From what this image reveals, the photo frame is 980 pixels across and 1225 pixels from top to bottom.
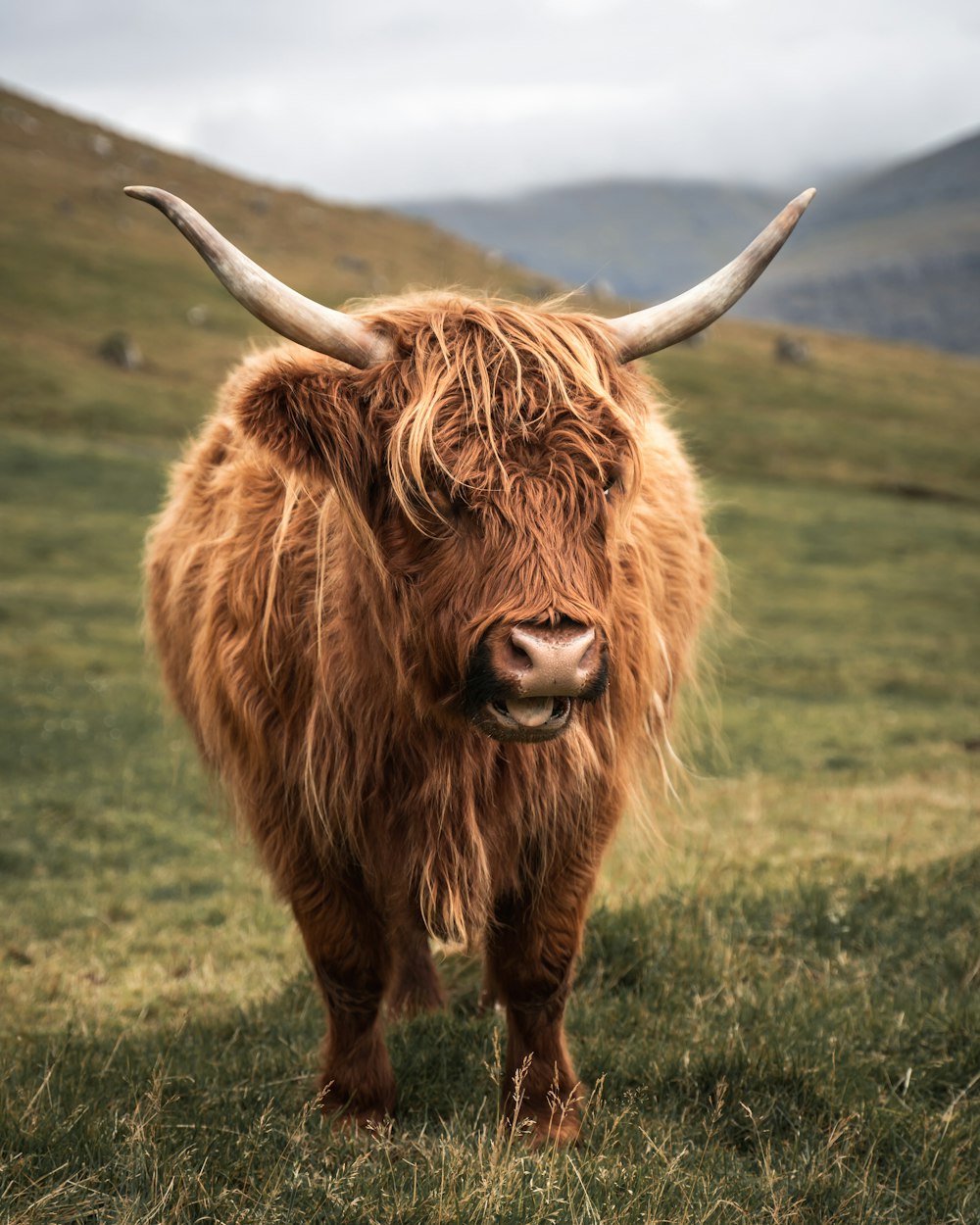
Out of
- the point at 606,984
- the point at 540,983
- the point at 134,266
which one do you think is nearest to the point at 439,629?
the point at 540,983

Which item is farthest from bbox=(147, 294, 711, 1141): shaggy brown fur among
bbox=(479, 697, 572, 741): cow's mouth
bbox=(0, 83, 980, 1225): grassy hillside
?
bbox=(0, 83, 980, 1225): grassy hillside

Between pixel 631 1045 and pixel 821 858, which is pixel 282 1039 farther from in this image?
pixel 821 858

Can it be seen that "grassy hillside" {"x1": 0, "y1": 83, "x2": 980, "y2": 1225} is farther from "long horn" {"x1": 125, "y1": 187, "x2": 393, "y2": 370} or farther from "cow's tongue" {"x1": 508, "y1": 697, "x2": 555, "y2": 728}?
"long horn" {"x1": 125, "y1": 187, "x2": 393, "y2": 370}

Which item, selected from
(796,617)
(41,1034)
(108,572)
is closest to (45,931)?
(41,1034)

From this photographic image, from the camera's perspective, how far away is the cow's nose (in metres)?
2.61

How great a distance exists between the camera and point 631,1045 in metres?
3.89

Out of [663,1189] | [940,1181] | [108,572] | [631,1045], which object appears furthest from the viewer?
[108,572]

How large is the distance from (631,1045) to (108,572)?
17.2 metres

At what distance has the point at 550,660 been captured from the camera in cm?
260

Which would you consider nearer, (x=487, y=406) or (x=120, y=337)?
(x=487, y=406)

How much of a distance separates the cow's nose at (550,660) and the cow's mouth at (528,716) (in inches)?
2.8

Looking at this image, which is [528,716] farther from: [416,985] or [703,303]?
[416,985]

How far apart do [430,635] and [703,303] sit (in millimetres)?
1126

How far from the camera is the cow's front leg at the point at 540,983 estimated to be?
3.64 m
